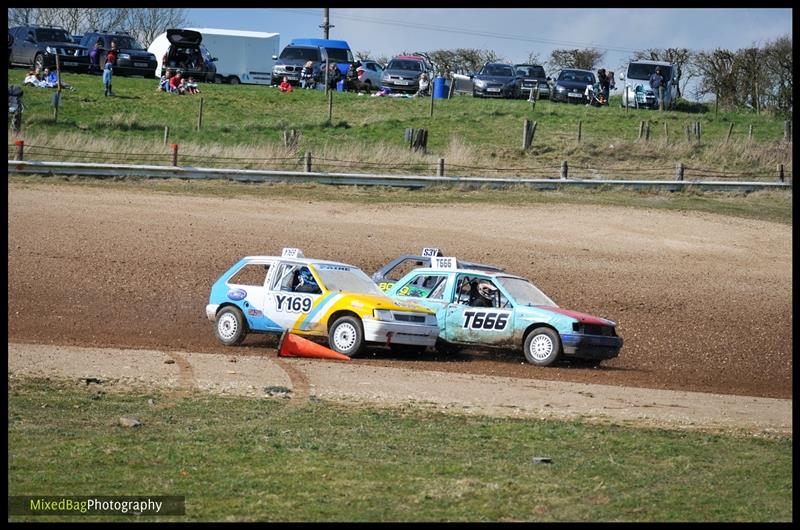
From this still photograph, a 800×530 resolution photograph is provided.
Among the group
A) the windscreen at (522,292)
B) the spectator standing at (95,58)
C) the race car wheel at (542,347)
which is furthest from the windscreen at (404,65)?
the race car wheel at (542,347)

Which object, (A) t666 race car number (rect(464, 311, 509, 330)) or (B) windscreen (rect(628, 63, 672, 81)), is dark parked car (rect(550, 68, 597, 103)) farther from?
(A) t666 race car number (rect(464, 311, 509, 330))

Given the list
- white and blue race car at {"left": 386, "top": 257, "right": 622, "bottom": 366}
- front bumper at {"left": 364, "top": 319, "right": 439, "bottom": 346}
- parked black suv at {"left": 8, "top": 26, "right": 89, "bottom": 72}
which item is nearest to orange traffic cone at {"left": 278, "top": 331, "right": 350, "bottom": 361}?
front bumper at {"left": 364, "top": 319, "right": 439, "bottom": 346}

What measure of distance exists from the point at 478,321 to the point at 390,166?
1841 cm

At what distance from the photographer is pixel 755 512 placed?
8.52 m

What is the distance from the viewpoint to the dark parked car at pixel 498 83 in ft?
174

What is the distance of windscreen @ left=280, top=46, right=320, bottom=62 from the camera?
54.2 meters

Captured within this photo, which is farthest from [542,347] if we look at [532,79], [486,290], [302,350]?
[532,79]

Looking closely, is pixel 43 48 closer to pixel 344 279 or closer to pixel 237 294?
pixel 237 294

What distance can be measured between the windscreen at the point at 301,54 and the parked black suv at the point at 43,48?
8.93 m

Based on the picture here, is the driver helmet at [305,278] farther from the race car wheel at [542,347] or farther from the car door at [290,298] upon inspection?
the race car wheel at [542,347]

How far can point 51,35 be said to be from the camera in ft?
166

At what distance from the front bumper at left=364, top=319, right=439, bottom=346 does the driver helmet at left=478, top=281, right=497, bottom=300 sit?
143cm

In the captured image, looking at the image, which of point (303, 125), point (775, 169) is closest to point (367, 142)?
point (303, 125)

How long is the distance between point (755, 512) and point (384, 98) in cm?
4216
